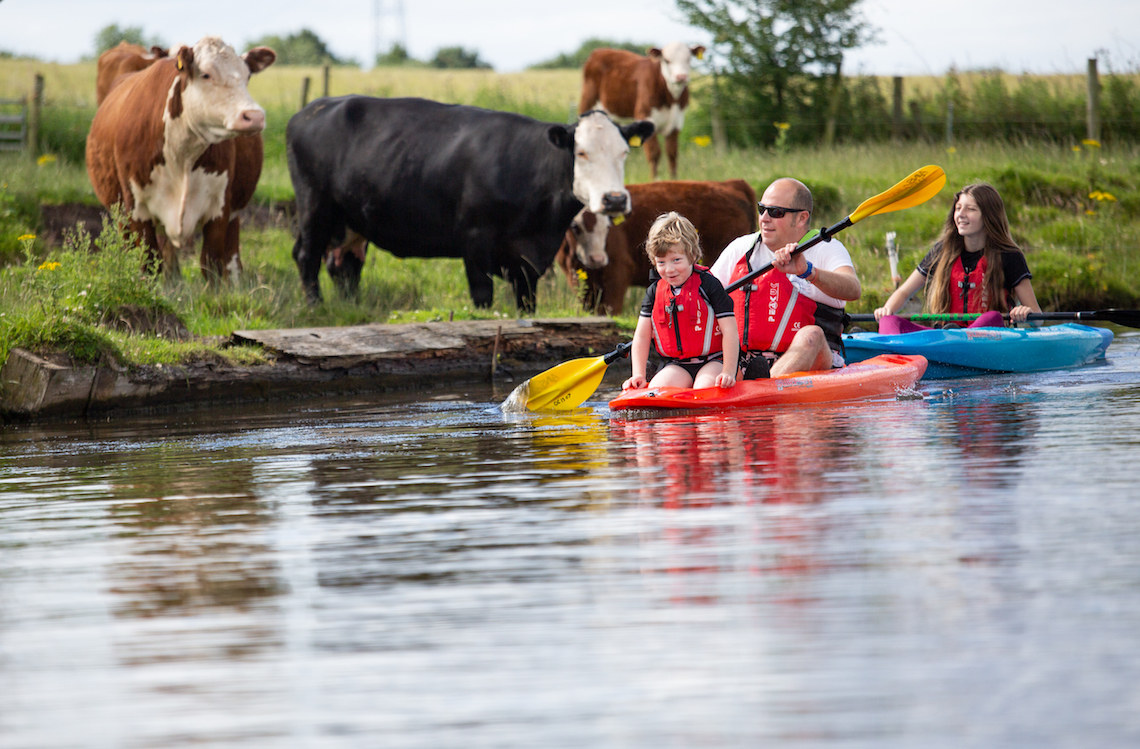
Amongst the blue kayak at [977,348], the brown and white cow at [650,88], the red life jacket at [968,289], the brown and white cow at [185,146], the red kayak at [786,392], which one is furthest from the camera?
the brown and white cow at [650,88]

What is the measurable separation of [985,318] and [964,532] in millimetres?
5603

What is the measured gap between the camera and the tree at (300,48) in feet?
198

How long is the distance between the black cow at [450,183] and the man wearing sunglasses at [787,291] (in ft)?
10.7

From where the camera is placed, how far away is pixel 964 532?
3.38m

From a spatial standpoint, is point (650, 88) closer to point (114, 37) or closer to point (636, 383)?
point (636, 383)

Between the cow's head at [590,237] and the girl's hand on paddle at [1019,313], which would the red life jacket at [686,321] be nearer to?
the girl's hand on paddle at [1019,313]

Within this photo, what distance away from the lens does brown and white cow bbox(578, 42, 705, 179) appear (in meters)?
18.1

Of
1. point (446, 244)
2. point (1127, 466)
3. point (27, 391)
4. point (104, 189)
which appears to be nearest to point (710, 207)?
point (446, 244)

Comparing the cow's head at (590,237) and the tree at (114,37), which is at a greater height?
the tree at (114,37)

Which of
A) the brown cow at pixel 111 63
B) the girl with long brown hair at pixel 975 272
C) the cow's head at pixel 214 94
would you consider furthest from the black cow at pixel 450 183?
the brown cow at pixel 111 63

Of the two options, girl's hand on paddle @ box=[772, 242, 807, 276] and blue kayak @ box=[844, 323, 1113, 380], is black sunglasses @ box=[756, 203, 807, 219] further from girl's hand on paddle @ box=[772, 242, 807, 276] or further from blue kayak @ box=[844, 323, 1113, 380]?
blue kayak @ box=[844, 323, 1113, 380]

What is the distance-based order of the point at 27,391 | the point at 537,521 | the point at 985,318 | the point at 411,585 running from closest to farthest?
1. the point at 411,585
2. the point at 537,521
3. the point at 27,391
4. the point at 985,318

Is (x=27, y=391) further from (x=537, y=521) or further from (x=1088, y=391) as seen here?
(x=1088, y=391)

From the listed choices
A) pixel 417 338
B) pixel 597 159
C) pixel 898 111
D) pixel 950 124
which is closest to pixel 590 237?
pixel 597 159
